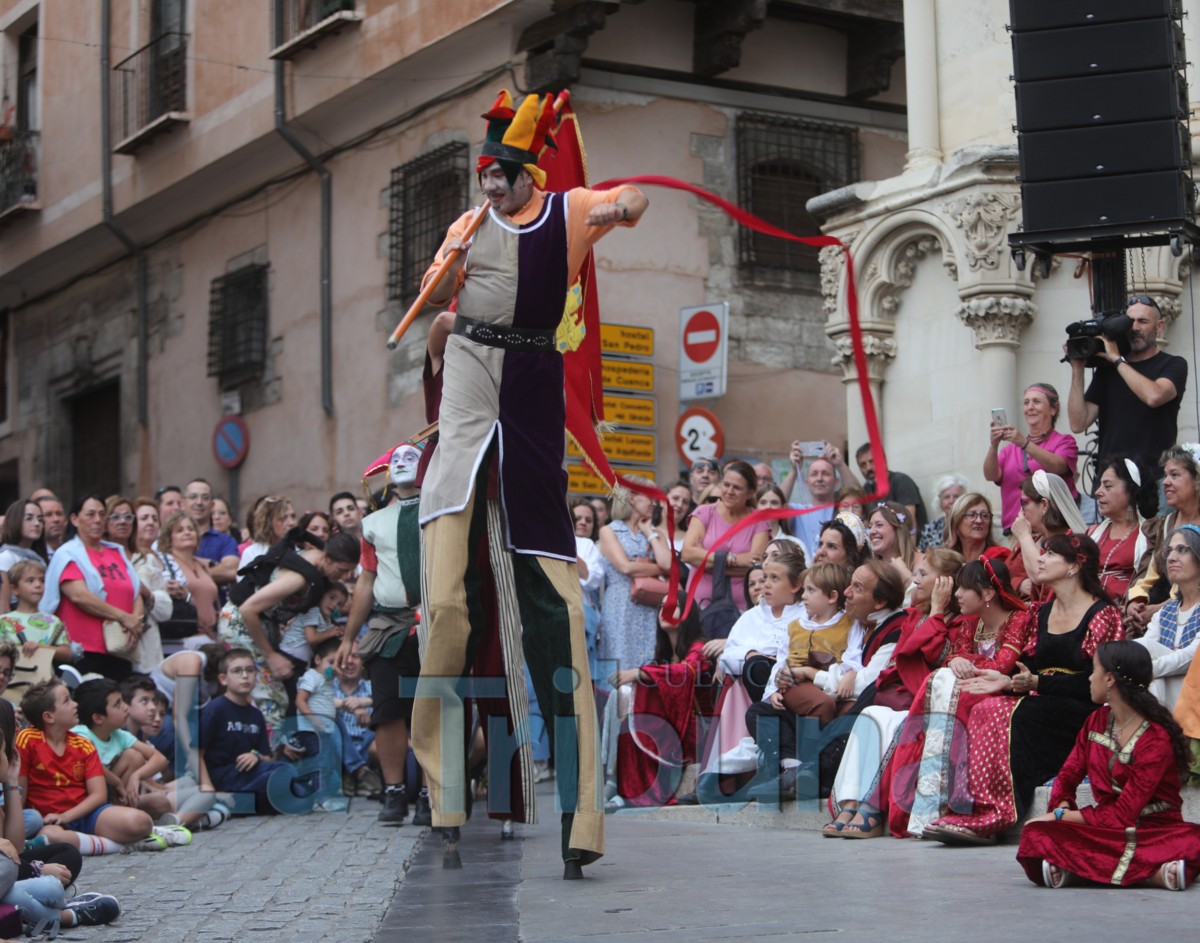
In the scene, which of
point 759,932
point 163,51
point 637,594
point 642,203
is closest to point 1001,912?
point 759,932

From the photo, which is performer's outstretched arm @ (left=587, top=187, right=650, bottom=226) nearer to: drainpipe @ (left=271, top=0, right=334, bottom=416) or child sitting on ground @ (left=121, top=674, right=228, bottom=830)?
child sitting on ground @ (left=121, top=674, right=228, bottom=830)

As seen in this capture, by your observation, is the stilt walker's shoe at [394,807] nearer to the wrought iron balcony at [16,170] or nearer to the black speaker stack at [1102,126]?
the black speaker stack at [1102,126]

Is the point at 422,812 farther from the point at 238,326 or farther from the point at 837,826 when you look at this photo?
the point at 238,326

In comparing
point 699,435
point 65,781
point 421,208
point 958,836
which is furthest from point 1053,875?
point 421,208

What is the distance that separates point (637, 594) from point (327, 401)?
8.31 meters

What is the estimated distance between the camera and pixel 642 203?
541 centimetres

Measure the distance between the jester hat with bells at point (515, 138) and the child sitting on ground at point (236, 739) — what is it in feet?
14.0

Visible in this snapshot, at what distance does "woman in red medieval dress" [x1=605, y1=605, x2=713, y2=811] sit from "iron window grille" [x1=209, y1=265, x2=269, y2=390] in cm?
1078

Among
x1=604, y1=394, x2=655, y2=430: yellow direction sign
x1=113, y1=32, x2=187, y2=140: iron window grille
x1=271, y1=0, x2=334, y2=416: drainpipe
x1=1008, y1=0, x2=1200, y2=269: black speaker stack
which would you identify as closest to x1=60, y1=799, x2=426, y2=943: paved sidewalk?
x1=1008, y1=0, x2=1200, y2=269: black speaker stack

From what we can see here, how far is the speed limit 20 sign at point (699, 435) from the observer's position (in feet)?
47.1

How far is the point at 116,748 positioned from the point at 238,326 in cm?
1133

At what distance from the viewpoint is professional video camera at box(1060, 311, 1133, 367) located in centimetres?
757

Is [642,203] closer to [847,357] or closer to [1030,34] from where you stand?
[1030,34]

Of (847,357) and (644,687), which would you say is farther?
(847,357)
